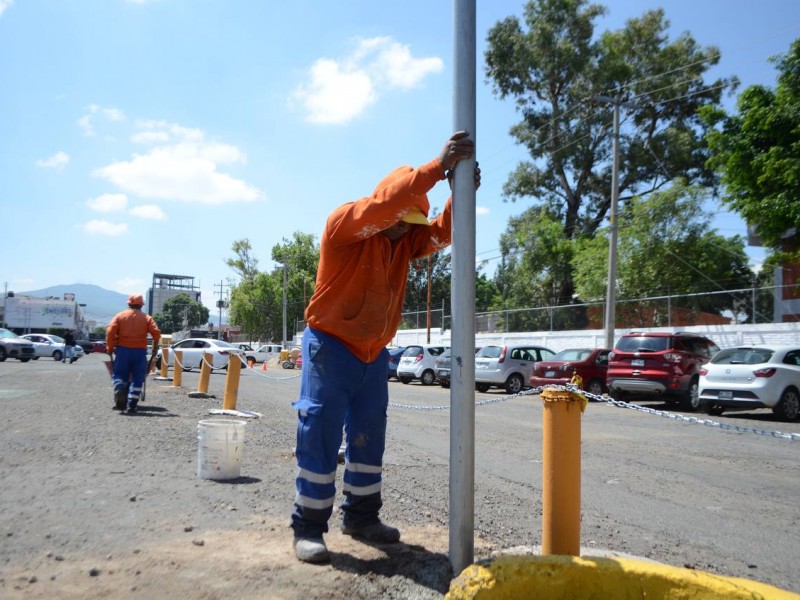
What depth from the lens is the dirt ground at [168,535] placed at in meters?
3.05

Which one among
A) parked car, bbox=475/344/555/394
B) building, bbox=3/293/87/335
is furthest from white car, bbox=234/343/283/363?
building, bbox=3/293/87/335

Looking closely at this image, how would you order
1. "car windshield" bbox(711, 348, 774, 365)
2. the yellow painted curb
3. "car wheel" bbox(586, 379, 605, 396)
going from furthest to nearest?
"car wheel" bbox(586, 379, 605, 396) < "car windshield" bbox(711, 348, 774, 365) < the yellow painted curb

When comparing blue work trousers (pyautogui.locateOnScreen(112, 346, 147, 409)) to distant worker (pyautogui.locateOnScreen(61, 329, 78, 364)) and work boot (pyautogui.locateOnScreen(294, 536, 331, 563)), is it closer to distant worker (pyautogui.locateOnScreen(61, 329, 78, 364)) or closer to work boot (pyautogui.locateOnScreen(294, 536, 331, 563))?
work boot (pyautogui.locateOnScreen(294, 536, 331, 563))

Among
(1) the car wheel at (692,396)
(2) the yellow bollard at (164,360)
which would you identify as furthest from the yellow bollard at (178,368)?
(1) the car wheel at (692,396)

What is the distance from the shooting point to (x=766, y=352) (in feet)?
42.0

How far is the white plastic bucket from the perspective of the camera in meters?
5.40

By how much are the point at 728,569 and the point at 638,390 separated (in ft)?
40.7

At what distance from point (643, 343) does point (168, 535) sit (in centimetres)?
1386

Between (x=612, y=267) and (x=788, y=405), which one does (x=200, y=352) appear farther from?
(x=788, y=405)

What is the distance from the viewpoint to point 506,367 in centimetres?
2047

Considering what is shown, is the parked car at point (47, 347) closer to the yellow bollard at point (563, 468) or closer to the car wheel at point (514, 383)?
the car wheel at point (514, 383)

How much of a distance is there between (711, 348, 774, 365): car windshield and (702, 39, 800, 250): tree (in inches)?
169

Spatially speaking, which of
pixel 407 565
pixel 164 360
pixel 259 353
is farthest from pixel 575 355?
pixel 259 353

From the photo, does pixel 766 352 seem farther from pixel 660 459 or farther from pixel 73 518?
pixel 73 518
